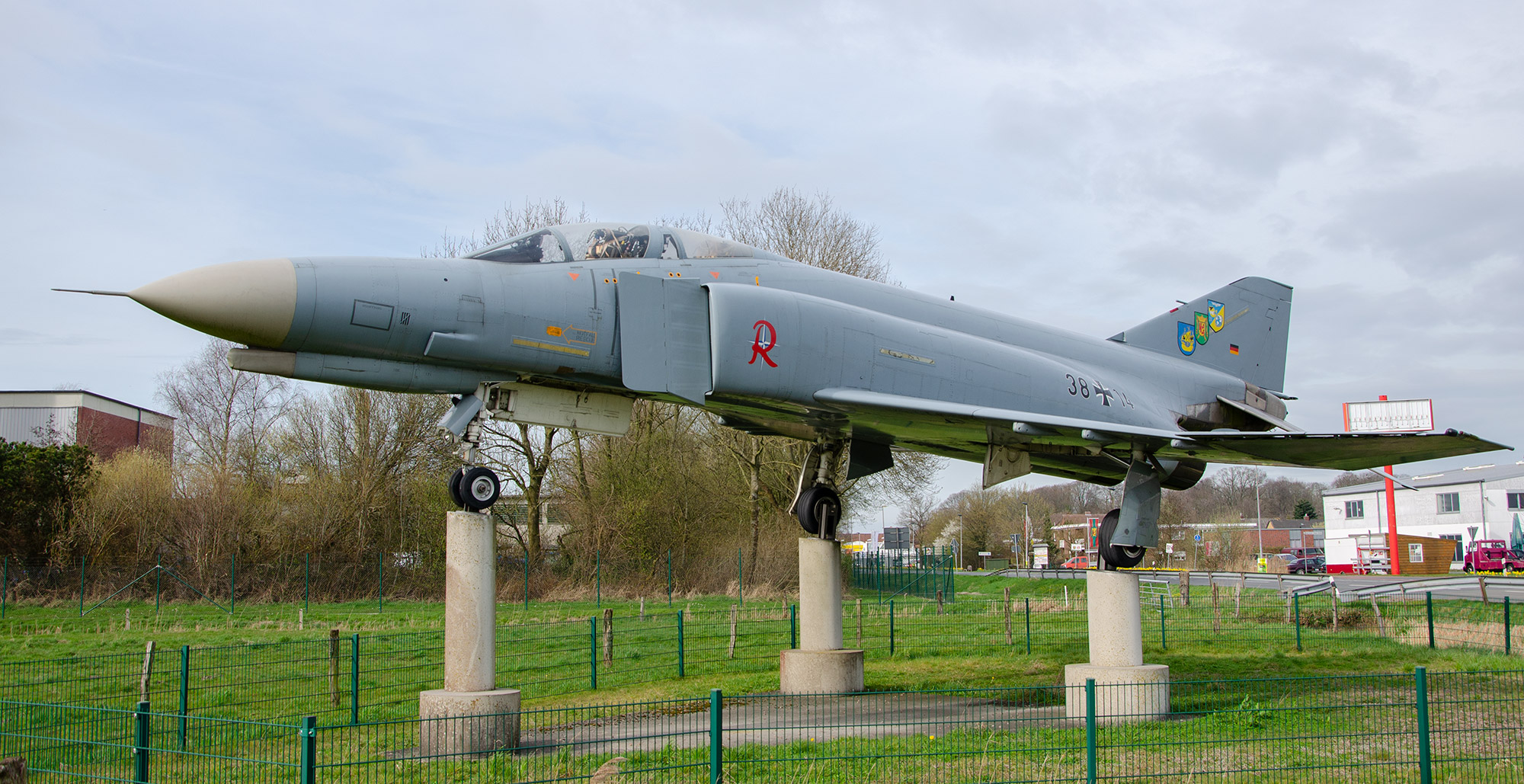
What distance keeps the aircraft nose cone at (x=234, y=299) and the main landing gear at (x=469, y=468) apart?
1.78 metres

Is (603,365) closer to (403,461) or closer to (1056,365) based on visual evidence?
(1056,365)

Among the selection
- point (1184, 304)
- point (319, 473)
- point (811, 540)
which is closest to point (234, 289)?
point (811, 540)

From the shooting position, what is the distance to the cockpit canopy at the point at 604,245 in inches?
386

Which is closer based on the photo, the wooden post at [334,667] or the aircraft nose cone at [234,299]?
the aircraft nose cone at [234,299]

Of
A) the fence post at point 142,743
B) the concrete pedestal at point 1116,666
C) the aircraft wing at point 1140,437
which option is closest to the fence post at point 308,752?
the fence post at point 142,743

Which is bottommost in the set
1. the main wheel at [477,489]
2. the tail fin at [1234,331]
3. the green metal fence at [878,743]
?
the green metal fence at [878,743]

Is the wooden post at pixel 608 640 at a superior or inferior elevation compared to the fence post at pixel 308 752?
inferior

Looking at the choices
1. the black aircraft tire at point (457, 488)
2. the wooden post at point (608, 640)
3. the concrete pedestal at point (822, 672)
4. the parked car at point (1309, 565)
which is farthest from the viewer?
the parked car at point (1309, 565)

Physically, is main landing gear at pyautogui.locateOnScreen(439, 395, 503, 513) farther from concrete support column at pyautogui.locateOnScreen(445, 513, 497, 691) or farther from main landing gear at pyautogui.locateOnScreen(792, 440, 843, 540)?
main landing gear at pyautogui.locateOnScreen(792, 440, 843, 540)

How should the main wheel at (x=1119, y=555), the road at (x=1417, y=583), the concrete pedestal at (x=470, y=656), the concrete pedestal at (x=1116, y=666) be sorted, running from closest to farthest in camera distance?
the concrete pedestal at (x=470, y=656), the concrete pedestal at (x=1116, y=666), the main wheel at (x=1119, y=555), the road at (x=1417, y=583)

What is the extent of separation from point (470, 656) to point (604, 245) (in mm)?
4126

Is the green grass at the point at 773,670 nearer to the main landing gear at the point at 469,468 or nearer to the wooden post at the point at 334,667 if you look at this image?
the wooden post at the point at 334,667

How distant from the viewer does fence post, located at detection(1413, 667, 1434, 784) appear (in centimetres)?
787

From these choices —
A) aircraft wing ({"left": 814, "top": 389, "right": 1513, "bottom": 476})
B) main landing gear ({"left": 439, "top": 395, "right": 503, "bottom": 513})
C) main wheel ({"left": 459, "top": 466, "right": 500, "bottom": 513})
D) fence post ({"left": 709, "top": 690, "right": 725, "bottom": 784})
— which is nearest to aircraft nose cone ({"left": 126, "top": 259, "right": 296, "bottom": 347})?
main landing gear ({"left": 439, "top": 395, "right": 503, "bottom": 513})
